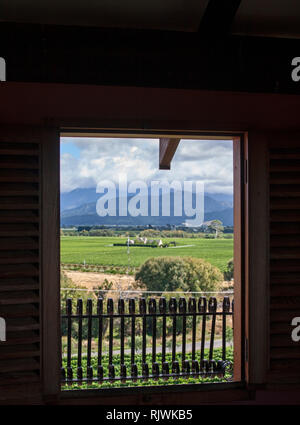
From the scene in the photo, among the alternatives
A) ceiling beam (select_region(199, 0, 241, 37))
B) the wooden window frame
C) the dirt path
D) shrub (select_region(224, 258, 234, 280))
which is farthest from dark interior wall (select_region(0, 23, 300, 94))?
shrub (select_region(224, 258, 234, 280))

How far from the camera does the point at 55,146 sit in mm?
1851

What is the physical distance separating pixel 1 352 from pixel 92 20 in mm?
1582

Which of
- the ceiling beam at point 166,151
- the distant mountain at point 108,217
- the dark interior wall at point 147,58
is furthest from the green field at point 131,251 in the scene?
the dark interior wall at point 147,58

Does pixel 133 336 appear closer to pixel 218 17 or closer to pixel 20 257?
pixel 20 257

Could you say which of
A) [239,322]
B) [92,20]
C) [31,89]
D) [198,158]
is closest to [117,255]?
[198,158]

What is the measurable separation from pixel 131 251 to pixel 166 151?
1.22 meters

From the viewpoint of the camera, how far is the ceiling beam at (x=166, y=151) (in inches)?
119

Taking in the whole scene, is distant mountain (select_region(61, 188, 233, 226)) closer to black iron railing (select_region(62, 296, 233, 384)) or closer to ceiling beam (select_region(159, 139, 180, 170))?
ceiling beam (select_region(159, 139, 180, 170))

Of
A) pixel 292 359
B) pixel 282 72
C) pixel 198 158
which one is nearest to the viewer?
pixel 282 72

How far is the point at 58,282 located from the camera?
6.09 feet

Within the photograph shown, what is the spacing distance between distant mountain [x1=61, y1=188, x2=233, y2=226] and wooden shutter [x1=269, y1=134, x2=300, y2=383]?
832 mm

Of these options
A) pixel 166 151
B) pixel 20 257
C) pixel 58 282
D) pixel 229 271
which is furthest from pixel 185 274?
pixel 20 257

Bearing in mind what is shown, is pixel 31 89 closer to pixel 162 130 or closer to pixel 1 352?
pixel 162 130

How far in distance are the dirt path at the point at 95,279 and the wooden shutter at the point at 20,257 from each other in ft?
6.25
